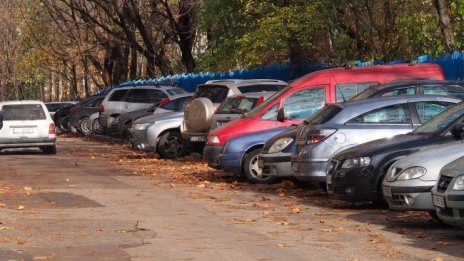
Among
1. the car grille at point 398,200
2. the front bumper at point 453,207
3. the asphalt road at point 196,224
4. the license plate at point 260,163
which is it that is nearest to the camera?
the front bumper at point 453,207

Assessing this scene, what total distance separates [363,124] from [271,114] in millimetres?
3777

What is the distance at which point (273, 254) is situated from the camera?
10.0 meters

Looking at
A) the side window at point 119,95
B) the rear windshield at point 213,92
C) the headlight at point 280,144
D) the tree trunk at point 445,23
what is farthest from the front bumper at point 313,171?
the side window at point 119,95

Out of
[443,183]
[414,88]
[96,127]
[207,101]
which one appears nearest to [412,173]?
[443,183]

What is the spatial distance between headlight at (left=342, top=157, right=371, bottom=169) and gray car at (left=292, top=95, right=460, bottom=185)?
123 centimetres

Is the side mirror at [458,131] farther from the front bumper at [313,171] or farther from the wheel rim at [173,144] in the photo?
the wheel rim at [173,144]

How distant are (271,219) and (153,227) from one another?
5.47 ft

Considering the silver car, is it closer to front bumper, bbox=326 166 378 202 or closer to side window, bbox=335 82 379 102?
side window, bbox=335 82 379 102

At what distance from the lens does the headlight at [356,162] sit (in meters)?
13.2

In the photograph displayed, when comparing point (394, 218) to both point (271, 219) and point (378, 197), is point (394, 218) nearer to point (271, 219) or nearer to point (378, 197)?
point (378, 197)

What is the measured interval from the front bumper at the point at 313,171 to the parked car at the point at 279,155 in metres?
1.20

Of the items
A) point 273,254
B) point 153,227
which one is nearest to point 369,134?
point 153,227

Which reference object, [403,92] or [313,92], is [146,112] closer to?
[313,92]

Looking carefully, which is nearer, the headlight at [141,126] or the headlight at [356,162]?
the headlight at [356,162]
